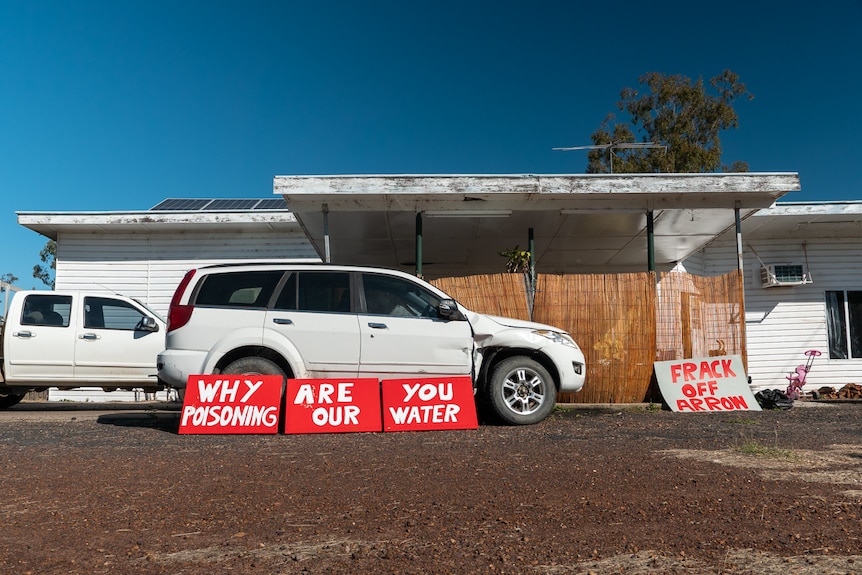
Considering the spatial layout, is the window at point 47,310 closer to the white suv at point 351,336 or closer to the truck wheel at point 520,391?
the white suv at point 351,336

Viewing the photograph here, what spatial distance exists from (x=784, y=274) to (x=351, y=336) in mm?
10557

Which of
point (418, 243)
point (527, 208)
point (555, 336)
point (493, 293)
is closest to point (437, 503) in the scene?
point (555, 336)

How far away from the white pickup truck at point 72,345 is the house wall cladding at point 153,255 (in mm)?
→ 4085

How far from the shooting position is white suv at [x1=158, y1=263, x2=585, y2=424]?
8.07m

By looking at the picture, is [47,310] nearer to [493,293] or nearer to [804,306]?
[493,293]

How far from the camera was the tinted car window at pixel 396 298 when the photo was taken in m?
8.45

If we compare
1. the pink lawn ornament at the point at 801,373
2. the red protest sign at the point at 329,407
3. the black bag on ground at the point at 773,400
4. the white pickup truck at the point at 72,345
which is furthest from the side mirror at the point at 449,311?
the pink lawn ornament at the point at 801,373

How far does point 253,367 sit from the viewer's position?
808 cm

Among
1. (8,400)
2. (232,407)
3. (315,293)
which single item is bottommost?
(8,400)

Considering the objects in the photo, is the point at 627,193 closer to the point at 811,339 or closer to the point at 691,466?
the point at 691,466

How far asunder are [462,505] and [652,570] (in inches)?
55.6

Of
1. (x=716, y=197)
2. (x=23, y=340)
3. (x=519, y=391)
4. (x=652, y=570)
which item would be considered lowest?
(x=652, y=570)

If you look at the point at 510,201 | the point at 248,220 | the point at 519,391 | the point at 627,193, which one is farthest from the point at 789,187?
the point at 248,220

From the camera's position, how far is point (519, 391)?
8.27 m
